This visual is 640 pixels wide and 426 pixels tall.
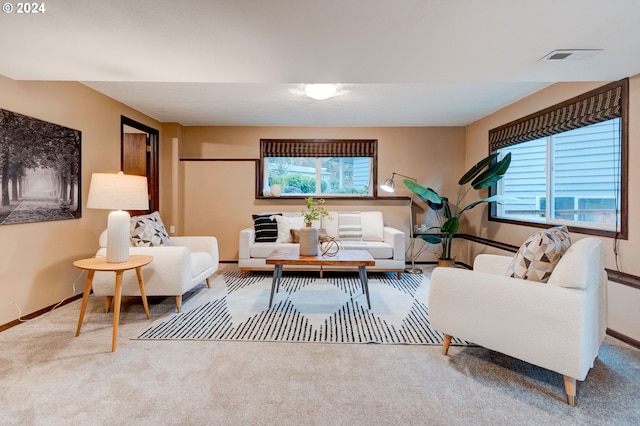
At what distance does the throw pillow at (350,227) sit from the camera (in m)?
4.48

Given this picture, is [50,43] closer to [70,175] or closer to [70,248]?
[70,175]

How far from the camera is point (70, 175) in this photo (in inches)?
117

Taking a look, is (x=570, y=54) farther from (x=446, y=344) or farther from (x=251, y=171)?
(x=251, y=171)

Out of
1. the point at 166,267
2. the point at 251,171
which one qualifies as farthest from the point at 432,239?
the point at 166,267

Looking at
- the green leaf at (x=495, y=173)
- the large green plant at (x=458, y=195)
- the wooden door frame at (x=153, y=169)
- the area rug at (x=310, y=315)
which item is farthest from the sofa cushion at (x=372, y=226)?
the wooden door frame at (x=153, y=169)

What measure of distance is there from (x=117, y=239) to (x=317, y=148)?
3.25 meters

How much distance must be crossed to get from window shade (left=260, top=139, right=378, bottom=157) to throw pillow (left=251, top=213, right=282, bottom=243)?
122 cm

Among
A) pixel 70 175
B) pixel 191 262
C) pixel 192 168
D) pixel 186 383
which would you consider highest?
pixel 192 168

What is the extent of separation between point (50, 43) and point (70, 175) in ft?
4.82

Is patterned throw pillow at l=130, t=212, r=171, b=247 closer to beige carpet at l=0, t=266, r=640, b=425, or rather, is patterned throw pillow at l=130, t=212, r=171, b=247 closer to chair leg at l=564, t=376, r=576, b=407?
beige carpet at l=0, t=266, r=640, b=425

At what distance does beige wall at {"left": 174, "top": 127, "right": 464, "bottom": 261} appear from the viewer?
4938 mm

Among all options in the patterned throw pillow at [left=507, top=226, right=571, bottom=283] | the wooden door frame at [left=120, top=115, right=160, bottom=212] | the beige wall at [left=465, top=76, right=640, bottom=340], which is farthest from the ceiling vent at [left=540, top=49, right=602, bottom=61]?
the wooden door frame at [left=120, top=115, right=160, bottom=212]

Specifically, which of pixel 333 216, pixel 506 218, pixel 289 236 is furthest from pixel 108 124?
pixel 506 218

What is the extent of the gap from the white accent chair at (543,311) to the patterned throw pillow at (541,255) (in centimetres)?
8
